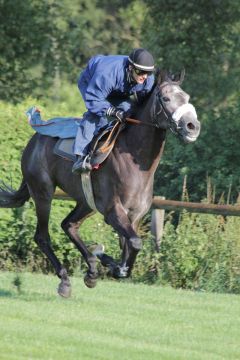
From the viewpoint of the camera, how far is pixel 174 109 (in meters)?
9.65

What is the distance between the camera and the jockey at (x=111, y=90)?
9977mm

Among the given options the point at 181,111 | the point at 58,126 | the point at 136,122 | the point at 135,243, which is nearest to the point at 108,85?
the point at 136,122

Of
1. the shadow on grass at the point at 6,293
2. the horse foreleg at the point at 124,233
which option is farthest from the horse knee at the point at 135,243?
the shadow on grass at the point at 6,293

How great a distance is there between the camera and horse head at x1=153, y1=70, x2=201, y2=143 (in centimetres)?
942

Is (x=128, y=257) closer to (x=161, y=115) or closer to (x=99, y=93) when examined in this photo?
(x=161, y=115)

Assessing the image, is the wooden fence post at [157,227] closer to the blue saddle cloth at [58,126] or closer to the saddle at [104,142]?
the blue saddle cloth at [58,126]

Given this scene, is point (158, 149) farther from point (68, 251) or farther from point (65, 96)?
point (65, 96)

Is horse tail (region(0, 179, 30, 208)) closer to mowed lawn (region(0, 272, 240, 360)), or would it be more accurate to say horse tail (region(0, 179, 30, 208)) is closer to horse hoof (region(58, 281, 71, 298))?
mowed lawn (region(0, 272, 240, 360))

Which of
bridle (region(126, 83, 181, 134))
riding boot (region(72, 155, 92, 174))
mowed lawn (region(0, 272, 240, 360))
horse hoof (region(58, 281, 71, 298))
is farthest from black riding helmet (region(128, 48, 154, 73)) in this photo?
horse hoof (region(58, 281, 71, 298))

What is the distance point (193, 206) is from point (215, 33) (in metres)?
11.8

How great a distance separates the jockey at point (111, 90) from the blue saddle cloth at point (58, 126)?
59cm

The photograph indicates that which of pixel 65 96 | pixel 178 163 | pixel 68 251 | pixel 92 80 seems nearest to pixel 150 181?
pixel 92 80

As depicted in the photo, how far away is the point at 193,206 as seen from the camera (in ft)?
43.8

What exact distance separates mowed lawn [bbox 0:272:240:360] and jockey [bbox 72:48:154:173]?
1439mm
